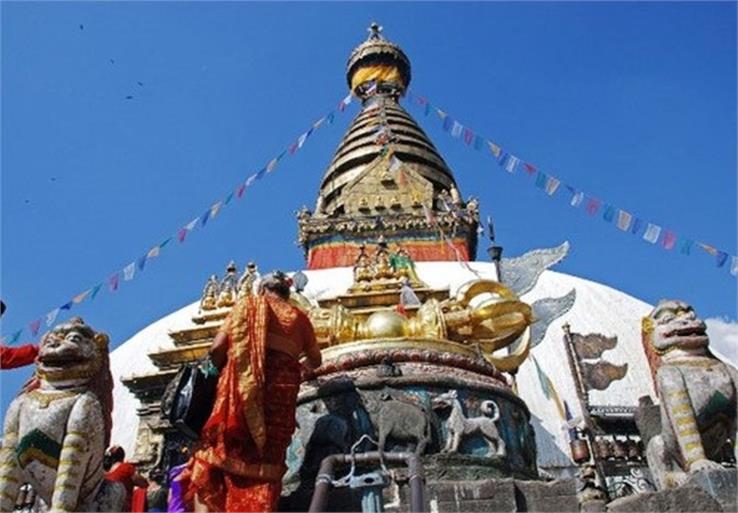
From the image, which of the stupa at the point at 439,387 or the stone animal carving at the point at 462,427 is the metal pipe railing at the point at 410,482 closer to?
the stupa at the point at 439,387

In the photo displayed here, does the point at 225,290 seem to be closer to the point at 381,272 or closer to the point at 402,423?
the point at 381,272

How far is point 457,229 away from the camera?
2667 cm

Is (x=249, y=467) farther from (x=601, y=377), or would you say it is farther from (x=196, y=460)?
(x=601, y=377)

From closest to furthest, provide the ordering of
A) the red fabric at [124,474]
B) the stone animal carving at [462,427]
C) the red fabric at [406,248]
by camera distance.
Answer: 1. the red fabric at [124,474]
2. the stone animal carving at [462,427]
3. the red fabric at [406,248]

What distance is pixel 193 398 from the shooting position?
16.3ft

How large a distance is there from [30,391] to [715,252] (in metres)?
8.89

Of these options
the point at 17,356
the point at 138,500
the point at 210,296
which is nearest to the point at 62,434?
the point at 138,500

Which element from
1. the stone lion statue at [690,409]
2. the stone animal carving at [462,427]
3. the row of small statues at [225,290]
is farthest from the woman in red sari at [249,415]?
the row of small statues at [225,290]

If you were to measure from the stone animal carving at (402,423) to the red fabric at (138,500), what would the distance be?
188 centimetres

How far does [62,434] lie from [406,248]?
22222 millimetres

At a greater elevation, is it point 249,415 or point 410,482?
point 249,415

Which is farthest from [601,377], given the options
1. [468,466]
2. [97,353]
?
[97,353]

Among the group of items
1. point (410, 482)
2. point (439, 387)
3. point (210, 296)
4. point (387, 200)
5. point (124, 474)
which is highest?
point (387, 200)

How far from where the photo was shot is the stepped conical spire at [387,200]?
26531 millimetres
